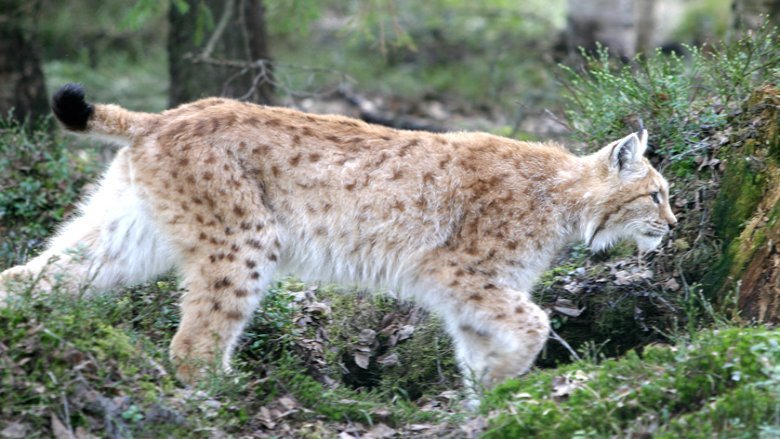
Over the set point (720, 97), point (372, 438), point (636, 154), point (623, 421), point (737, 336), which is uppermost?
point (720, 97)

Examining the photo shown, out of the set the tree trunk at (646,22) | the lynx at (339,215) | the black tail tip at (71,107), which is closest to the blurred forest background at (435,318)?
the lynx at (339,215)

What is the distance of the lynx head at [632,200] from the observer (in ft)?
20.2

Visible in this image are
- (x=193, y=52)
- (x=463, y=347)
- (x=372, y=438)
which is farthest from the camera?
(x=193, y=52)

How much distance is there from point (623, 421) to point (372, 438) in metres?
1.33

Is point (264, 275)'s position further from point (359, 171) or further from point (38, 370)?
Answer: point (38, 370)

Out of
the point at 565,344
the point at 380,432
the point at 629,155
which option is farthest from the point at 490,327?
the point at 629,155

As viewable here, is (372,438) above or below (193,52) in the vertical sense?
below

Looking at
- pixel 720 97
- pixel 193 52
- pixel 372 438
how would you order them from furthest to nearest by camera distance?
pixel 193 52
pixel 720 97
pixel 372 438

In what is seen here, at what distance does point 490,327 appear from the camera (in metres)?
5.77

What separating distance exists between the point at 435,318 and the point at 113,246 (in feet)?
6.68

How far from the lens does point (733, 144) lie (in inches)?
246

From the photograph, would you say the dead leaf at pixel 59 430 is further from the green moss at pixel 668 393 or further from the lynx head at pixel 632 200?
the lynx head at pixel 632 200

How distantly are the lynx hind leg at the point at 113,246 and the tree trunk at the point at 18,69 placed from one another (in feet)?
14.0

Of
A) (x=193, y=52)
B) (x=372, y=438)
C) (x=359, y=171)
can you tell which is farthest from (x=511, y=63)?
(x=372, y=438)
